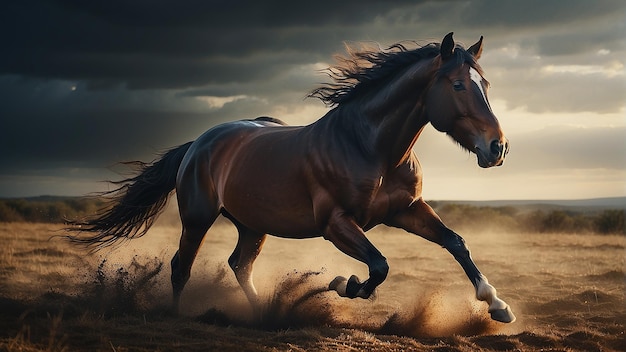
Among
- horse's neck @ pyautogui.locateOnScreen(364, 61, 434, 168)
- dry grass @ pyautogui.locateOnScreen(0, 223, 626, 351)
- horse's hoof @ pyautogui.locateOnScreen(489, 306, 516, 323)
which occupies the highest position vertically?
horse's neck @ pyautogui.locateOnScreen(364, 61, 434, 168)

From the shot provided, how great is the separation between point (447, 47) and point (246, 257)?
3268mm

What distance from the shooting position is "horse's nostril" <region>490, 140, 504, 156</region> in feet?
16.8

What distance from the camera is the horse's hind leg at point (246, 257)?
24.5 ft

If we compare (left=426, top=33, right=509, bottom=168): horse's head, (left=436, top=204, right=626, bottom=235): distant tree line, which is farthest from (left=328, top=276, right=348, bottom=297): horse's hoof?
(left=436, top=204, right=626, bottom=235): distant tree line

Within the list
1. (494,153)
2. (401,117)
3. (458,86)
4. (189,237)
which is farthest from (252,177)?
(494,153)

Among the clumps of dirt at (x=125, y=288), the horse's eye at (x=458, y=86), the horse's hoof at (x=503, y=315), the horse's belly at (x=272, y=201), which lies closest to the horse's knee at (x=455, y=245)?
the horse's hoof at (x=503, y=315)

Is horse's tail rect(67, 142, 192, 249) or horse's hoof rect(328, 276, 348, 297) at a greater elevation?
horse's tail rect(67, 142, 192, 249)

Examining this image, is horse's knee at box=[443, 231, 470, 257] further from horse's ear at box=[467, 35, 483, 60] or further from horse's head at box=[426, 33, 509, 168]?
horse's ear at box=[467, 35, 483, 60]

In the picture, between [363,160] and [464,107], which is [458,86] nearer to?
[464,107]

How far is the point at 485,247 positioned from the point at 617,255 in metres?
4.30

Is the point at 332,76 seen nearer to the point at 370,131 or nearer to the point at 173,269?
the point at 370,131

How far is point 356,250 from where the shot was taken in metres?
5.64

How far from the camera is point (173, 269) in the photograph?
24.9ft

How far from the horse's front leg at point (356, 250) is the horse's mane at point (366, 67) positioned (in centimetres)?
119
